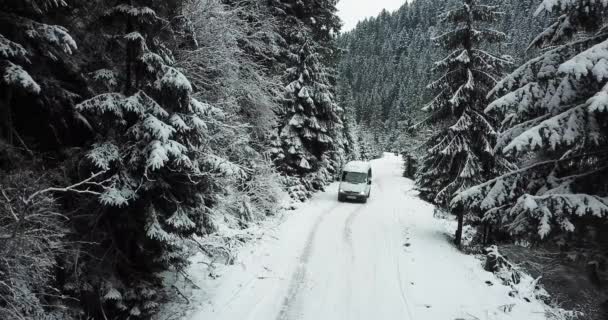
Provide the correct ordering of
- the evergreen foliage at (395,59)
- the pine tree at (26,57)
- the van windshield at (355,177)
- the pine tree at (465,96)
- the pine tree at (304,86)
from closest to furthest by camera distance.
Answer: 1. the pine tree at (26,57)
2. the pine tree at (465,96)
3. the pine tree at (304,86)
4. the van windshield at (355,177)
5. the evergreen foliage at (395,59)

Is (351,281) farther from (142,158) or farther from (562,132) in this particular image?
(142,158)

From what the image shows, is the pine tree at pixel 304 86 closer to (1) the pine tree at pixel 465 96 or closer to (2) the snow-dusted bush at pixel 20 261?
(1) the pine tree at pixel 465 96

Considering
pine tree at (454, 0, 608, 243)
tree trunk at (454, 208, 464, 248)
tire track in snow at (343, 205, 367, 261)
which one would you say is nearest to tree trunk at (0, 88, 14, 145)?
pine tree at (454, 0, 608, 243)

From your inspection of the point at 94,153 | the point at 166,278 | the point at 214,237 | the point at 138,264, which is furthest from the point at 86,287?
the point at 214,237

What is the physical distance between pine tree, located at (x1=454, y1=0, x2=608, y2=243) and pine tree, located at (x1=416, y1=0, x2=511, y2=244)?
7260mm

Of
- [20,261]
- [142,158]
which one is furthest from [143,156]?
[20,261]

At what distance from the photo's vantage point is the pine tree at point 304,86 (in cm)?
1942

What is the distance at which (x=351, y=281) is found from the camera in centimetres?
958

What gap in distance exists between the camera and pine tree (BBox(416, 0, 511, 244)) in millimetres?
13508

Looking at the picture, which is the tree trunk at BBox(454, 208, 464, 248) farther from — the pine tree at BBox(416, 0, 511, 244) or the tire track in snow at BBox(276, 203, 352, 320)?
the tire track in snow at BBox(276, 203, 352, 320)

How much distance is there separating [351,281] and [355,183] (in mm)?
12970

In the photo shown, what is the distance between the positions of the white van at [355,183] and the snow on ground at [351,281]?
6744 mm

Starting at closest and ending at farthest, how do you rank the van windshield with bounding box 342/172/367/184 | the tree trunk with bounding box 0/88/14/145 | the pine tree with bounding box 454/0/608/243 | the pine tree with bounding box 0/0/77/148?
1. the pine tree with bounding box 0/0/77/148
2. the pine tree with bounding box 454/0/608/243
3. the tree trunk with bounding box 0/88/14/145
4. the van windshield with bounding box 342/172/367/184

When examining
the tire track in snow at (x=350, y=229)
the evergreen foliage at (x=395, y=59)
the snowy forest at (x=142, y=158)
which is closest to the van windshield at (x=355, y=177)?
the tire track in snow at (x=350, y=229)
